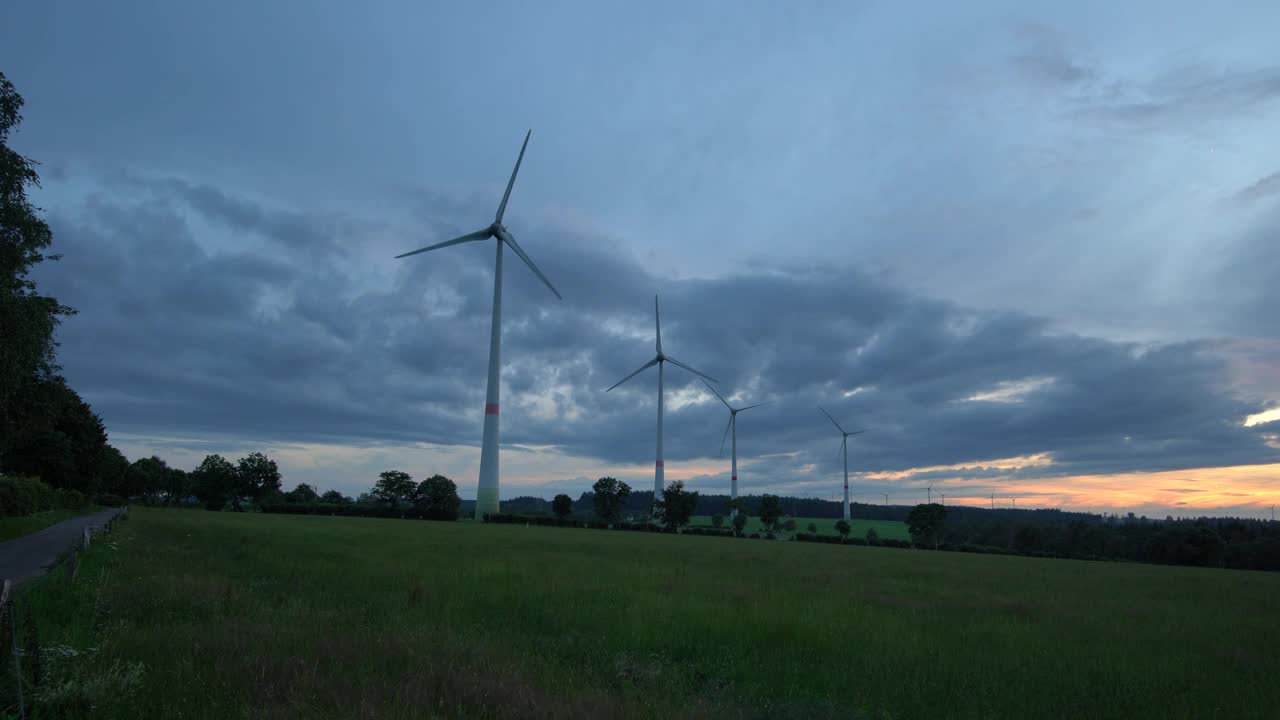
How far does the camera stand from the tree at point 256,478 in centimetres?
18200

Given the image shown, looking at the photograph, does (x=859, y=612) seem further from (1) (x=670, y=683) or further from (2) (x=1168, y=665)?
(1) (x=670, y=683)

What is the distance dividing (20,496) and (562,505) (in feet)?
336

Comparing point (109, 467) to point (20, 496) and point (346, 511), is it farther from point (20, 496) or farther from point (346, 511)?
point (20, 496)

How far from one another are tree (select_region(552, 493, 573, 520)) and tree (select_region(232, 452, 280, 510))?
269 feet

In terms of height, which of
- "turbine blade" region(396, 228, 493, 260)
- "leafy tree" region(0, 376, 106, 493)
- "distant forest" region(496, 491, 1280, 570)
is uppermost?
"turbine blade" region(396, 228, 493, 260)

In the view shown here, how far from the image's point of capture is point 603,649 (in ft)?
51.7

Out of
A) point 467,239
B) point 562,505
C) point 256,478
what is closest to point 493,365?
point 467,239

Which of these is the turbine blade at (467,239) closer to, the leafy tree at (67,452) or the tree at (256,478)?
the leafy tree at (67,452)

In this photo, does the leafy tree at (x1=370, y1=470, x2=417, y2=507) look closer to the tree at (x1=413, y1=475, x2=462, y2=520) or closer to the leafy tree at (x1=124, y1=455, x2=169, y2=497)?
the tree at (x1=413, y1=475, x2=462, y2=520)

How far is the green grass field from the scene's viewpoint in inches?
424

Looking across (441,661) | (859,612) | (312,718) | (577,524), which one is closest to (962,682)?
(859,612)

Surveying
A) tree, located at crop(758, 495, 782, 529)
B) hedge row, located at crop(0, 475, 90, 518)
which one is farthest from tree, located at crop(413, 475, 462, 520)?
hedge row, located at crop(0, 475, 90, 518)

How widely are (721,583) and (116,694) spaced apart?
22.2 meters

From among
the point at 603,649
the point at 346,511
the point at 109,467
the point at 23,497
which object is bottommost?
the point at 346,511
